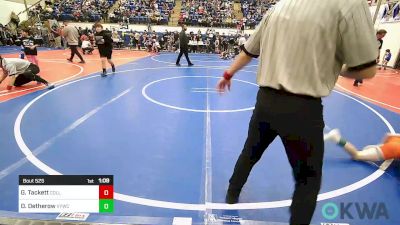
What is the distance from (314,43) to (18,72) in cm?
749

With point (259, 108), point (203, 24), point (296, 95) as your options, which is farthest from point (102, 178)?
point (203, 24)

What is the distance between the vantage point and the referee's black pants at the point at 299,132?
1.68 m

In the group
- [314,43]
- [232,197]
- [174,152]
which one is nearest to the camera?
[314,43]

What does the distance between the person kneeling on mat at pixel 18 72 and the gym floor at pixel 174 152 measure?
254 mm

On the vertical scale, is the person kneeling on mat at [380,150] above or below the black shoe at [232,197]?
above

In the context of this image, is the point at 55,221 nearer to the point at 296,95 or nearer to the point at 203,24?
the point at 296,95

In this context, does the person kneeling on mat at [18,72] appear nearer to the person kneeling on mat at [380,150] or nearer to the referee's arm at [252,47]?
the referee's arm at [252,47]

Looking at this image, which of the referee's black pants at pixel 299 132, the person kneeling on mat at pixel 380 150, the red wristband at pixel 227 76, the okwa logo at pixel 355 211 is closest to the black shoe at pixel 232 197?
the referee's black pants at pixel 299 132

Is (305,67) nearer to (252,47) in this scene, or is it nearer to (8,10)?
(252,47)

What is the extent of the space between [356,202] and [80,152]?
3305 millimetres

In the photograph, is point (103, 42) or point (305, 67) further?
point (103, 42)

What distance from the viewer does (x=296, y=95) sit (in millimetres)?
1663

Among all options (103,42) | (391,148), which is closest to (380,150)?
(391,148)

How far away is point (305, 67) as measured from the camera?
5.28 ft
